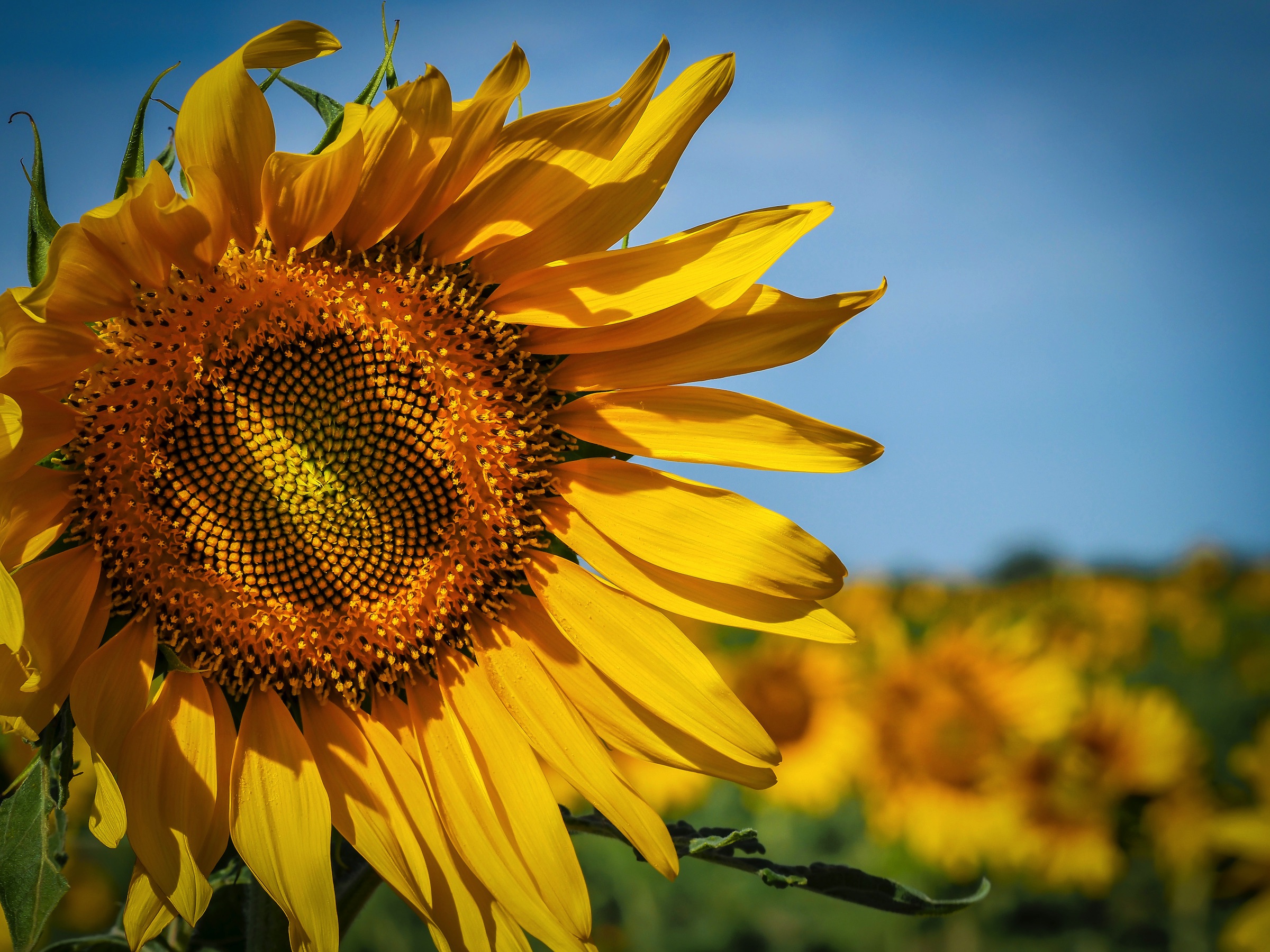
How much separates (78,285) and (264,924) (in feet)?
3.85

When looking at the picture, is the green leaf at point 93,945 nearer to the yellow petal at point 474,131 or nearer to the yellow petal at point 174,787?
the yellow petal at point 174,787

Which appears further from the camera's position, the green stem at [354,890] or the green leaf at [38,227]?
the green stem at [354,890]

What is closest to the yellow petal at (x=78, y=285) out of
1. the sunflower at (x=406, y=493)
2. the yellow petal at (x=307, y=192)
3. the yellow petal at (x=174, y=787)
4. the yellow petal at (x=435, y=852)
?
the sunflower at (x=406, y=493)

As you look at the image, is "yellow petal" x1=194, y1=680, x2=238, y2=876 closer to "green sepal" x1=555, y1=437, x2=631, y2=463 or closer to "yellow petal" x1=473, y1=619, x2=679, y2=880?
"yellow petal" x1=473, y1=619, x2=679, y2=880

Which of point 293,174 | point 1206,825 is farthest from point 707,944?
point 293,174

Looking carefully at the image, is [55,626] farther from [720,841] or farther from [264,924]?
[720,841]

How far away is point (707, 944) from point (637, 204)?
20.1 feet

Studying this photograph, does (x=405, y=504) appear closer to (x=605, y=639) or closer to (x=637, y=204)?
(x=605, y=639)

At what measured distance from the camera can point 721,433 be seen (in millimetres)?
1889

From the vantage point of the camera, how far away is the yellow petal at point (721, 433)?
183 cm

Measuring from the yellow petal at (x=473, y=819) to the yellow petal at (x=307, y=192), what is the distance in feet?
2.99

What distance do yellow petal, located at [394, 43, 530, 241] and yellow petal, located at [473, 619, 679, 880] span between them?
0.87 meters

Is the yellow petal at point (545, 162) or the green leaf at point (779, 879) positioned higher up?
the yellow petal at point (545, 162)

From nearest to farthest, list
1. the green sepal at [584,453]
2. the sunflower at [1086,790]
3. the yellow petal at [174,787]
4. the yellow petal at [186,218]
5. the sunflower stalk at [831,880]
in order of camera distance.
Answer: the yellow petal at [186,218] < the yellow petal at [174,787] < the sunflower stalk at [831,880] < the green sepal at [584,453] < the sunflower at [1086,790]
